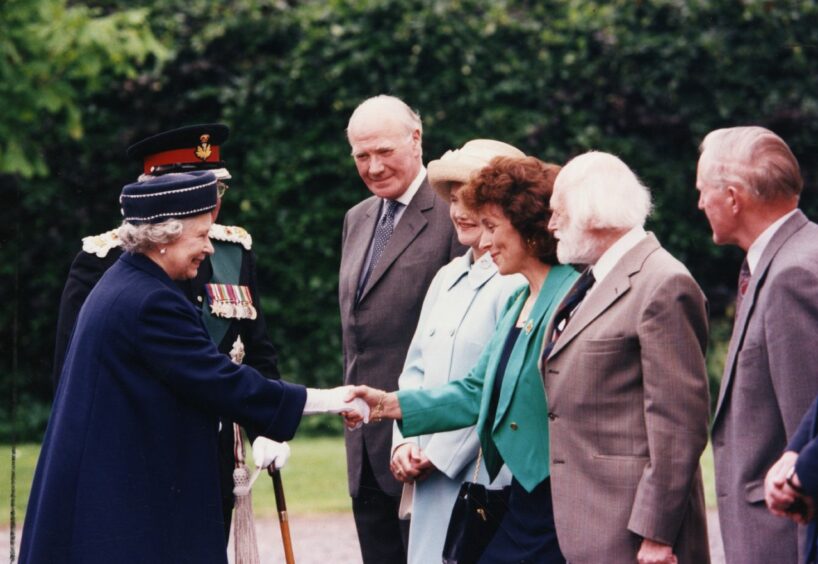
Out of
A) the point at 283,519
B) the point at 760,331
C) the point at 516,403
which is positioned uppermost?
the point at 760,331

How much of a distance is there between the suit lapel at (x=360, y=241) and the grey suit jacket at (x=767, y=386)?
1997mm

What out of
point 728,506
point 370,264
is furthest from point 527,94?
point 728,506

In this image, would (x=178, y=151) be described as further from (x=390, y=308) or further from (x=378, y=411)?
(x=378, y=411)

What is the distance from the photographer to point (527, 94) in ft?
39.1

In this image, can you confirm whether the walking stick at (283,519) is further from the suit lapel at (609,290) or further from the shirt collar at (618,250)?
the shirt collar at (618,250)

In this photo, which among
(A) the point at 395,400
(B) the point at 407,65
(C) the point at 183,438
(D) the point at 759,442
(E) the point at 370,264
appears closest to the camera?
(D) the point at 759,442

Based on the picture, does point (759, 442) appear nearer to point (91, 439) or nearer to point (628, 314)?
point (628, 314)

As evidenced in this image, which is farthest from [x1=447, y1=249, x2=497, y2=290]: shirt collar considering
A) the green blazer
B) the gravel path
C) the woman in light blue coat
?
the gravel path

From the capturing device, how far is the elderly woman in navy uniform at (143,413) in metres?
4.10

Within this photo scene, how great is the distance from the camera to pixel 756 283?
397 cm

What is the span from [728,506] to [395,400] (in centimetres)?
127

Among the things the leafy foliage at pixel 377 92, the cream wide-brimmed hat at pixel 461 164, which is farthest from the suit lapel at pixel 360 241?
the leafy foliage at pixel 377 92

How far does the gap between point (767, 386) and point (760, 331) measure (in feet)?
0.51

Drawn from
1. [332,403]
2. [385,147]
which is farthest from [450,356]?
[385,147]
